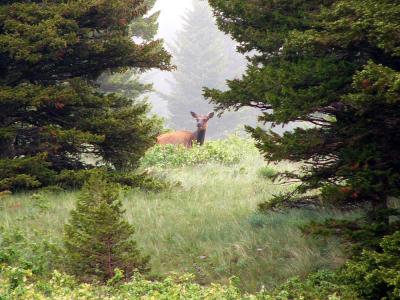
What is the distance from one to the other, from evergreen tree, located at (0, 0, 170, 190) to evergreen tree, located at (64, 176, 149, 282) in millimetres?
4008

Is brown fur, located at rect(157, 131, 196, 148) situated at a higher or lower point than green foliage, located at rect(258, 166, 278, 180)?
lower

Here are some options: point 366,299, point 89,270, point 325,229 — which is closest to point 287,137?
point 325,229

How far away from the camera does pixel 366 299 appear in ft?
18.4

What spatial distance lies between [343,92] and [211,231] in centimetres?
339

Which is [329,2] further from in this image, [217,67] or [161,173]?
[217,67]

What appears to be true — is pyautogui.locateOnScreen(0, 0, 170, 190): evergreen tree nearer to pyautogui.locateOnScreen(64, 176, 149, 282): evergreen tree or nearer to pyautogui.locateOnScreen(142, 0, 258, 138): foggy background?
pyautogui.locateOnScreen(64, 176, 149, 282): evergreen tree

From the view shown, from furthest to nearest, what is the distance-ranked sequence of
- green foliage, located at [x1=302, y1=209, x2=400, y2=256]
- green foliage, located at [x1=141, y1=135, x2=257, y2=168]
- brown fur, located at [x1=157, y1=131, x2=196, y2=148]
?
brown fur, located at [x1=157, y1=131, x2=196, y2=148] → green foliage, located at [x1=141, y1=135, x2=257, y2=168] → green foliage, located at [x1=302, y1=209, x2=400, y2=256]

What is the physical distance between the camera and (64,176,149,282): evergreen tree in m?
6.71

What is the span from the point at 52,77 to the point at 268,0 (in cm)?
585

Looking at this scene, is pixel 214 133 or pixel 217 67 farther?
pixel 217 67

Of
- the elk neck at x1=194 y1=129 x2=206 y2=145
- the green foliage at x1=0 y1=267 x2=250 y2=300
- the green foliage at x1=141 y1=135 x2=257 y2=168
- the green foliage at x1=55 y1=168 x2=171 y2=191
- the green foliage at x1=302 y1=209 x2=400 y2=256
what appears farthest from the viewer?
the elk neck at x1=194 y1=129 x2=206 y2=145

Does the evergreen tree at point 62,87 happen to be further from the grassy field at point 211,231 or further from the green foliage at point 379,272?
the green foliage at point 379,272

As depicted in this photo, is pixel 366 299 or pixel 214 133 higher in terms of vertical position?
pixel 366 299

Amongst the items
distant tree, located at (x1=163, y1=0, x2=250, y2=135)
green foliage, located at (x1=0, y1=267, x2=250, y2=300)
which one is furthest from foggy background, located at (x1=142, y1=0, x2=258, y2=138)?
green foliage, located at (x1=0, y1=267, x2=250, y2=300)
